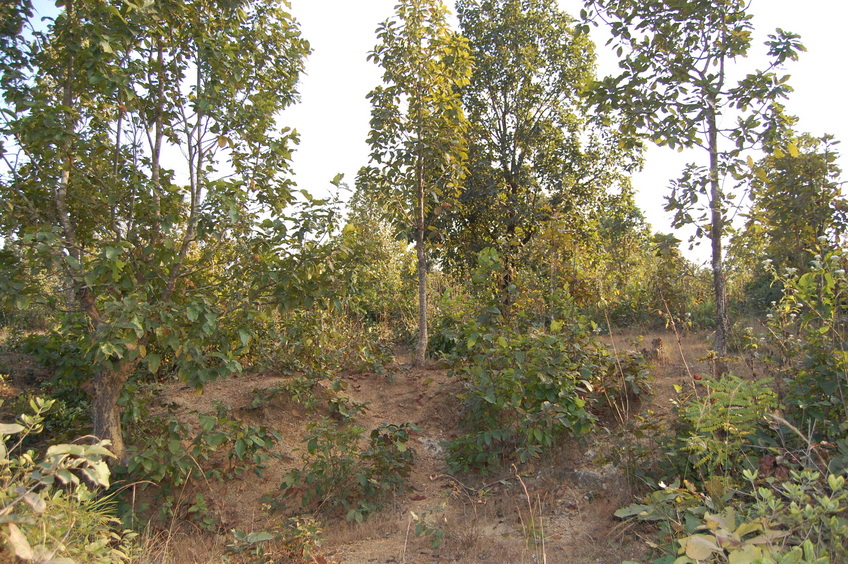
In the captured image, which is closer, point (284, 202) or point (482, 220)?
point (284, 202)

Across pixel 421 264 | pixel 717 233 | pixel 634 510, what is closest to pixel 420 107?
pixel 421 264

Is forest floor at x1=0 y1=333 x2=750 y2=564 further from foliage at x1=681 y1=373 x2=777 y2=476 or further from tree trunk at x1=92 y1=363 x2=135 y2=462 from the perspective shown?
tree trunk at x1=92 y1=363 x2=135 y2=462

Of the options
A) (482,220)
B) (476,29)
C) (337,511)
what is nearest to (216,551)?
(337,511)

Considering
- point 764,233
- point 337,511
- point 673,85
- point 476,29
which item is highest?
point 476,29

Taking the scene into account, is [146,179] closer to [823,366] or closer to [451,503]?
[451,503]

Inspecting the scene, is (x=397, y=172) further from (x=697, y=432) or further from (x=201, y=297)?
(x=697, y=432)

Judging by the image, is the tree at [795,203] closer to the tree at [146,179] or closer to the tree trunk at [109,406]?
the tree at [146,179]

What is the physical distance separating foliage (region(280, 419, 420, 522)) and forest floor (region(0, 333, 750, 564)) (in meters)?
0.13

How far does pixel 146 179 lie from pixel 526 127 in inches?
278

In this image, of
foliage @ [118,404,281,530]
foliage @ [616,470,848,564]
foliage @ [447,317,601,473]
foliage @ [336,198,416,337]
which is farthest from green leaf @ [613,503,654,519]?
foliage @ [336,198,416,337]

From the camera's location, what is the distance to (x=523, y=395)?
4324mm

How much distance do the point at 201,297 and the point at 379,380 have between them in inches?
139

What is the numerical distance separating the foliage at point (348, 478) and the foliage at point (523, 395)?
1.80 ft

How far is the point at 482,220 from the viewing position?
29.9 ft
